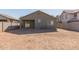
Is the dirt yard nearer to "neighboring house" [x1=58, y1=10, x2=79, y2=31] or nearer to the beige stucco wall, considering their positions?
"neighboring house" [x1=58, y1=10, x2=79, y2=31]

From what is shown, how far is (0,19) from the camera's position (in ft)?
57.0

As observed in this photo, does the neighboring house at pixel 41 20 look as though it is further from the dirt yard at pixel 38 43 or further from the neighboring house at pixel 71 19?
the dirt yard at pixel 38 43

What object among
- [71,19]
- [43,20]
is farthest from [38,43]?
[71,19]

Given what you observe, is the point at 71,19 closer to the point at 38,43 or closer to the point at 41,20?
the point at 41,20

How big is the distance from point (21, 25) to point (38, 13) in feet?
7.65

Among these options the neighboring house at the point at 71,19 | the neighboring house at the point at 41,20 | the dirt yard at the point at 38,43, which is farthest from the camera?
the neighboring house at the point at 41,20

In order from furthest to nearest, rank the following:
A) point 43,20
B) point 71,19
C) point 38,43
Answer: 1. point 71,19
2. point 43,20
3. point 38,43

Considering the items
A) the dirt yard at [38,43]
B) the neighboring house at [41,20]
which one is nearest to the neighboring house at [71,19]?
the neighboring house at [41,20]

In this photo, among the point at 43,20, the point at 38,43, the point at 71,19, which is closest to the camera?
the point at 38,43

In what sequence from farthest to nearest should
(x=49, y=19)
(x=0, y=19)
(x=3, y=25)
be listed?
(x=0, y=19) < (x=49, y=19) < (x=3, y=25)

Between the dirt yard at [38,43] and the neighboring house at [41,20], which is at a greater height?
the neighboring house at [41,20]
